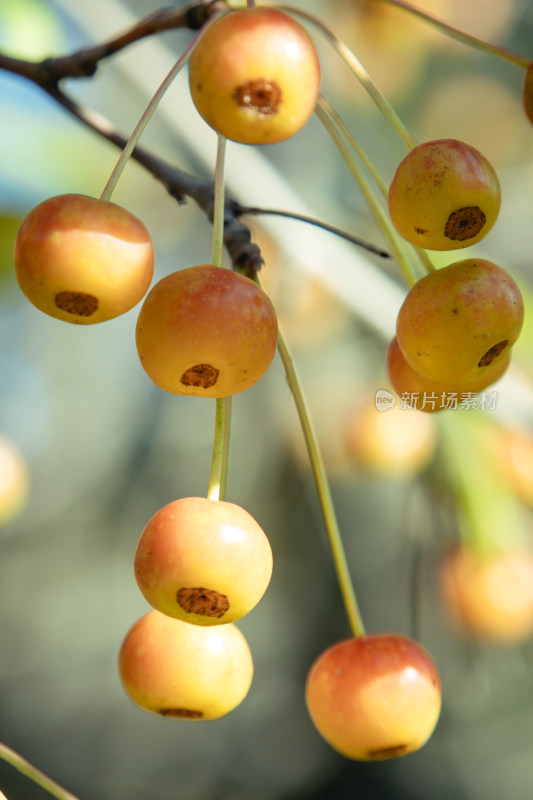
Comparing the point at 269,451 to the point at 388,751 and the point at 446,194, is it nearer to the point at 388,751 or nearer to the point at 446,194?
the point at 388,751

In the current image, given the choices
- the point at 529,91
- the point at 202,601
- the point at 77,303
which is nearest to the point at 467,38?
the point at 529,91

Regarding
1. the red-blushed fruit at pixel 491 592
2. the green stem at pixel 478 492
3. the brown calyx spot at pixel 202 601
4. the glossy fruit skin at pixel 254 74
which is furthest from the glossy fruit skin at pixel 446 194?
the red-blushed fruit at pixel 491 592

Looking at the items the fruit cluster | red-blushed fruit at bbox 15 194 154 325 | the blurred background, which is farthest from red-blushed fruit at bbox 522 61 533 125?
the blurred background

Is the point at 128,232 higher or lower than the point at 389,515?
lower

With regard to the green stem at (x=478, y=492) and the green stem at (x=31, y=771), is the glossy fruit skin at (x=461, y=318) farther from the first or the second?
the green stem at (x=478, y=492)

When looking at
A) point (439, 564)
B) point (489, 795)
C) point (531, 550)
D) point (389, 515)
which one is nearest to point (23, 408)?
point (389, 515)

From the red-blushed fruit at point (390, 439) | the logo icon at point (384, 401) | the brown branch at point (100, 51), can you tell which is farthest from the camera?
the red-blushed fruit at point (390, 439)

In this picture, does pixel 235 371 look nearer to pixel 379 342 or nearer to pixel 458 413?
pixel 458 413
